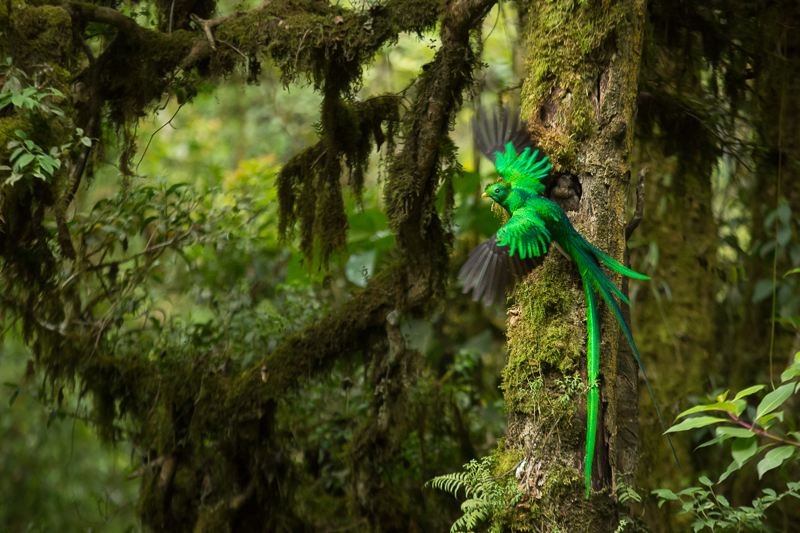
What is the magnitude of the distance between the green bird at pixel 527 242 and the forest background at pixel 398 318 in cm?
26

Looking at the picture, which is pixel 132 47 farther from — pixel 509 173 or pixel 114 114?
pixel 509 173

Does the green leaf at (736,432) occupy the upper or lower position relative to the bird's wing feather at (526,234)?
lower

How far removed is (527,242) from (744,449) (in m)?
1.06

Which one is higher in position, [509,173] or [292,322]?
[509,173]

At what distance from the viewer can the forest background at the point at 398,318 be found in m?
2.90

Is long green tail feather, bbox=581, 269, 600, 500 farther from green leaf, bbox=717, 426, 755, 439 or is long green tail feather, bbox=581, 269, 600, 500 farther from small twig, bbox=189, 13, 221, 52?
small twig, bbox=189, 13, 221, 52

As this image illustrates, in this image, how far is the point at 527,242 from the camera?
2.04 m

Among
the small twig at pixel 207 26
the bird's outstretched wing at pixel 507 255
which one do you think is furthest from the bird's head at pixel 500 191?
the small twig at pixel 207 26

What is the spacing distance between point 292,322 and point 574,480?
2.33 m

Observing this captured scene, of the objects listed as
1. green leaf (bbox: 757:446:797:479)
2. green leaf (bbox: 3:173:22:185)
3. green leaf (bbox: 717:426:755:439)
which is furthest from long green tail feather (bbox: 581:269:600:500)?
green leaf (bbox: 3:173:22:185)

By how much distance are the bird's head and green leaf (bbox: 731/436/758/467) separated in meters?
1.21

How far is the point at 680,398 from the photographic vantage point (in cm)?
423

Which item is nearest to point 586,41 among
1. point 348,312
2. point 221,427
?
point 348,312

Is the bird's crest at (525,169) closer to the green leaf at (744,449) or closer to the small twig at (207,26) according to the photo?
the green leaf at (744,449)
